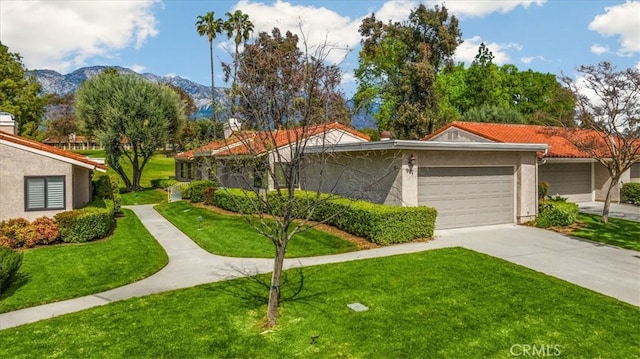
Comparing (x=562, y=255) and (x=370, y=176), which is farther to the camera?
(x=370, y=176)

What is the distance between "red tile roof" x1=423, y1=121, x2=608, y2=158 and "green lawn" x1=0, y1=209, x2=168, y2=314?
55.9 feet

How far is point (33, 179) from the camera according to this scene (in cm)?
1418

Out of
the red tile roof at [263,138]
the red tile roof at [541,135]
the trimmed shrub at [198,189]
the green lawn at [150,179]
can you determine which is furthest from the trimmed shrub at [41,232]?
the red tile roof at [541,135]

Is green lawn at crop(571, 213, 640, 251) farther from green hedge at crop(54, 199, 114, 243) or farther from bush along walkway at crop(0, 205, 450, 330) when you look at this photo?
green hedge at crop(54, 199, 114, 243)

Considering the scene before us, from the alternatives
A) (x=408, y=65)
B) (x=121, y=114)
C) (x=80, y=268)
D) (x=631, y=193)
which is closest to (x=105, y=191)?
(x=121, y=114)

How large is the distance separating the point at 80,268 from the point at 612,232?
17300 mm

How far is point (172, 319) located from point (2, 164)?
10.7m

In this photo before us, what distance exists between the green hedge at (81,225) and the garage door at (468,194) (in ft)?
37.6

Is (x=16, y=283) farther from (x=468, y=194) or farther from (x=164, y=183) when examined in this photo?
(x=164, y=183)

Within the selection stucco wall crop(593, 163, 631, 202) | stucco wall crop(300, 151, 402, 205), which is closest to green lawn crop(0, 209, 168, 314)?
stucco wall crop(300, 151, 402, 205)

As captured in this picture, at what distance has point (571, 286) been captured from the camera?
8750mm

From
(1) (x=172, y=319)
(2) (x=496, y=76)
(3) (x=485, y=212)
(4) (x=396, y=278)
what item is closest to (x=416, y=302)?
(4) (x=396, y=278)

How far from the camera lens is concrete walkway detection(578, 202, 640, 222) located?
1811 cm

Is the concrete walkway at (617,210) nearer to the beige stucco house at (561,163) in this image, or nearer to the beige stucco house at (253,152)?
the beige stucco house at (561,163)
